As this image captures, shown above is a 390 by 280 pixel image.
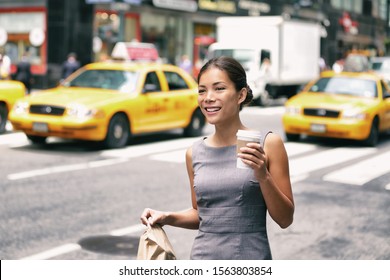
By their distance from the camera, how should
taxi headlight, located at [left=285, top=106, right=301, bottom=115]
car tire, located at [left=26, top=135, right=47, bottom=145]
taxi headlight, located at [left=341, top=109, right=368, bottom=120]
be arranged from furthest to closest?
taxi headlight, located at [left=285, top=106, right=301, bottom=115] < taxi headlight, located at [left=341, top=109, right=368, bottom=120] < car tire, located at [left=26, top=135, right=47, bottom=145]

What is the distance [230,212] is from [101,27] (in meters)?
29.9

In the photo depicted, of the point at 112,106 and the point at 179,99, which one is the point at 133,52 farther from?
the point at 112,106

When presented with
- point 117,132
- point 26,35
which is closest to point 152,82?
point 117,132

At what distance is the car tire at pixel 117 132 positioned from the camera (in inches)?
514

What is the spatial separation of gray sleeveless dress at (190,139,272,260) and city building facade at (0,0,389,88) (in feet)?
80.6

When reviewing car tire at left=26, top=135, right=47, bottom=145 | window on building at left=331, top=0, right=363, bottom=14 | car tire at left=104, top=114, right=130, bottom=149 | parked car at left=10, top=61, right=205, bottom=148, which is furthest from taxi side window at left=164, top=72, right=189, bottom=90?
window on building at left=331, top=0, right=363, bottom=14

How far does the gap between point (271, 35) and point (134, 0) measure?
706 cm

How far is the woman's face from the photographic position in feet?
9.07

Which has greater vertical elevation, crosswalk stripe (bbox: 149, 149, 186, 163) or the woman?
the woman

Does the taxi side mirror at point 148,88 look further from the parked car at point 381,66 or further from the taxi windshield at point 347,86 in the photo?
the parked car at point 381,66

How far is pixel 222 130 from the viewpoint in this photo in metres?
2.84

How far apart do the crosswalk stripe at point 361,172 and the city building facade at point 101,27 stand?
15.5 m

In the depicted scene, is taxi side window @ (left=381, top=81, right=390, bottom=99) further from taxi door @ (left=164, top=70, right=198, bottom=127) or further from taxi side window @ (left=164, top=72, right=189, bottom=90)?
taxi side window @ (left=164, top=72, right=189, bottom=90)

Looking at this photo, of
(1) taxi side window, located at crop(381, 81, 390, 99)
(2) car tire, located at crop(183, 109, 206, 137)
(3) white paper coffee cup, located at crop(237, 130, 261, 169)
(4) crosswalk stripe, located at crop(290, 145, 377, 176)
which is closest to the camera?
(3) white paper coffee cup, located at crop(237, 130, 261, 169)
